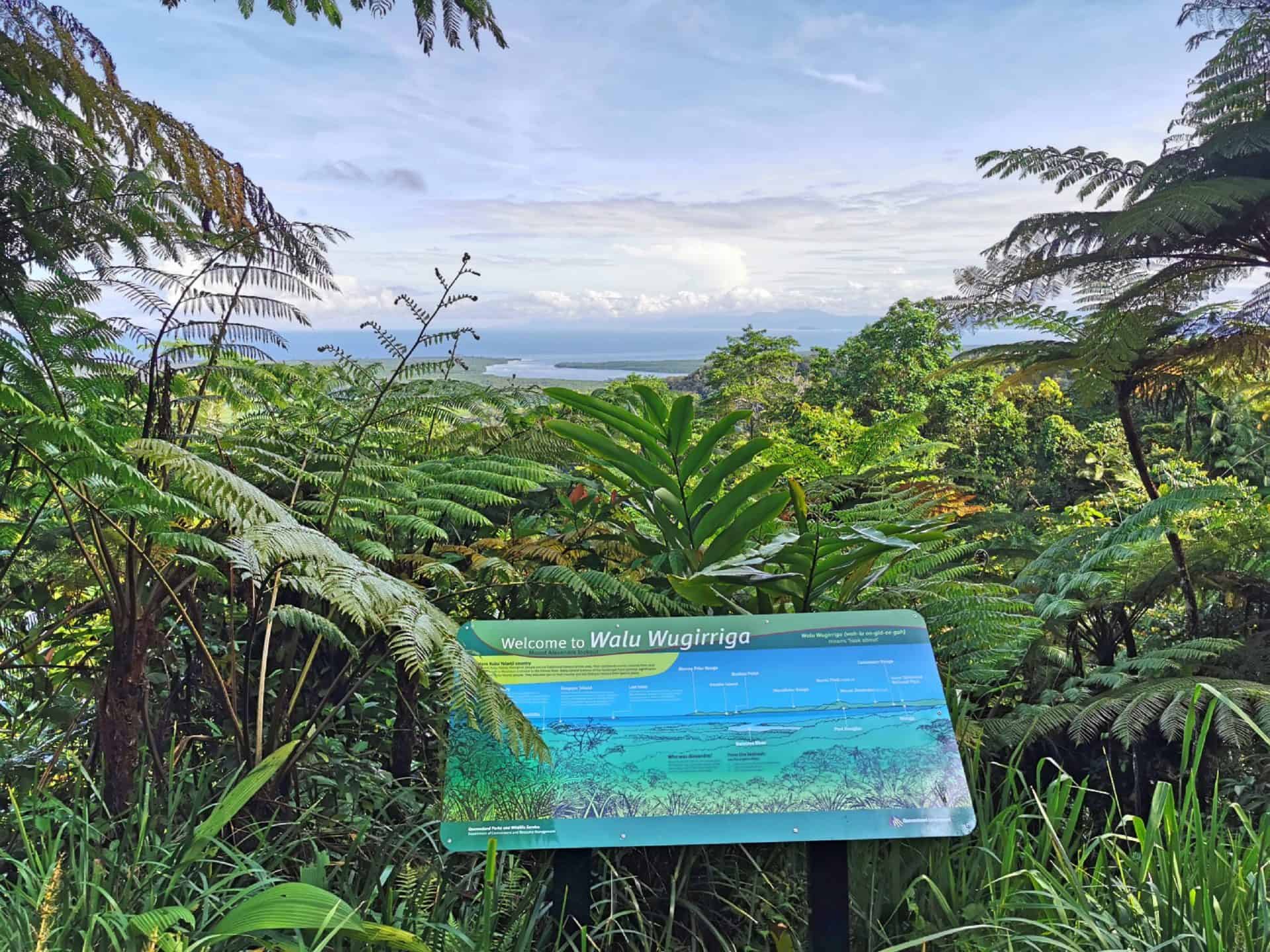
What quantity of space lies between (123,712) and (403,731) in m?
0.60

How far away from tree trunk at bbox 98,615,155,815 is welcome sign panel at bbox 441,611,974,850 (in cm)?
69

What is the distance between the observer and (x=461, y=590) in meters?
1.92

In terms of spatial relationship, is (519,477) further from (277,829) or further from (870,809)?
(870,809)

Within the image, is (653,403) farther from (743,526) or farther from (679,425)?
(743,526)

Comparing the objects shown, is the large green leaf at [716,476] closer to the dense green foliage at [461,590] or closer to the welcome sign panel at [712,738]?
the dense green foliage at [461,590]

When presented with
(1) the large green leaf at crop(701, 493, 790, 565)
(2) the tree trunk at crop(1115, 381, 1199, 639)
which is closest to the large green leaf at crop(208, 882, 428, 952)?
(1) the large green leaf at crop(701, 493, 790, 565)

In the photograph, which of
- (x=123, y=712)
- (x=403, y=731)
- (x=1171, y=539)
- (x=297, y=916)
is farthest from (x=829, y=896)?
(x=1171, y=539)

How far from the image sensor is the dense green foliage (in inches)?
54.6

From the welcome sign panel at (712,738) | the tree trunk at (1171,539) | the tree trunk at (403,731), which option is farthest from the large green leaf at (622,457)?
the tree trunk at (1171,539)

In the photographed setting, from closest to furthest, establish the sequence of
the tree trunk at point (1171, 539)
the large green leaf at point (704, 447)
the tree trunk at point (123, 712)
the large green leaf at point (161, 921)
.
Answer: the large green leaf at point (161, 921), the tree trunk at point (123, 712), the large green leaf at point (704, 447), the tree trunk at point (1171, 539)

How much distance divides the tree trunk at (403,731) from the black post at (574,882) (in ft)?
2.11

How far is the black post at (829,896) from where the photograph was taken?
1.34m

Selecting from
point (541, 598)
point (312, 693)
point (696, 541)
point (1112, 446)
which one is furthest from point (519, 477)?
point (1112, 446)

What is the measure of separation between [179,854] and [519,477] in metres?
1.12
